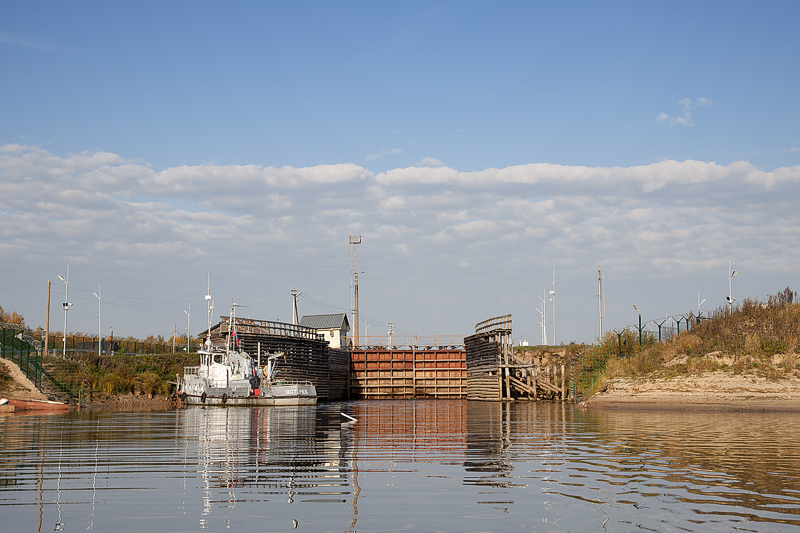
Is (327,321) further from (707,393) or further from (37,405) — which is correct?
(707,393)

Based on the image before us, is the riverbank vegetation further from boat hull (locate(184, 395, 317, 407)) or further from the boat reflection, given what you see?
the boat reflection

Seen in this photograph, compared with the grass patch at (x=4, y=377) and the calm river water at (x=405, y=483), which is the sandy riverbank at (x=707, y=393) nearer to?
the calm river water at (x=405, y=483)

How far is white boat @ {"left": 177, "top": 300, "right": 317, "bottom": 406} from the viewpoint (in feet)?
140

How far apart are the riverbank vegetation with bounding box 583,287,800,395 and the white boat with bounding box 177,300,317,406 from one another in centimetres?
1895

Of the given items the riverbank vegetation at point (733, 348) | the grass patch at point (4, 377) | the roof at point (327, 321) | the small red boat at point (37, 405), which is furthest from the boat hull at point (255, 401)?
the roof at point (327, 321)

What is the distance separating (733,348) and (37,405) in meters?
36.0

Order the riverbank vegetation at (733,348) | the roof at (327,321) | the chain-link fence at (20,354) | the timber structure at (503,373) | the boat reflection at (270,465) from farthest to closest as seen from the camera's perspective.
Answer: the roof at (327,321), the timber structure at (503,373), the chain-link fence at (20,354), the riverbank vegetation at (733,348), the boat reflection at (270,465)

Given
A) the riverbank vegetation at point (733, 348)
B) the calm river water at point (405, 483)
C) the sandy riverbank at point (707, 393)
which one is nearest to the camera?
the calm river water at point (405, 483)

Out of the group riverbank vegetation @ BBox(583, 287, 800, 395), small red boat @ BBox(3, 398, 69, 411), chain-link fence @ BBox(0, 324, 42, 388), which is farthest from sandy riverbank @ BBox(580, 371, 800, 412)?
chain-link fence @ BBox(0, 324, 42, 388)

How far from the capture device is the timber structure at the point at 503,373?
154 ft

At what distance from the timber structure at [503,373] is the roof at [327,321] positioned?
33617 millimetres

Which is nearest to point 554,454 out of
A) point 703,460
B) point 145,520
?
point 703,460

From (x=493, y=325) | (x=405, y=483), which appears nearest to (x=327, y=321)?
(x=493, y=325)

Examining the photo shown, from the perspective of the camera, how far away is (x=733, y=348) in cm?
3281
